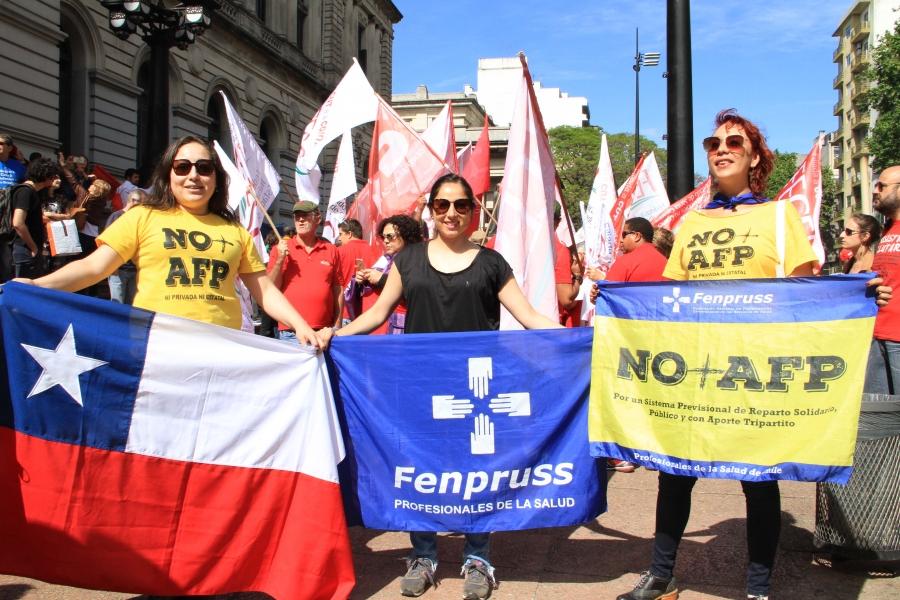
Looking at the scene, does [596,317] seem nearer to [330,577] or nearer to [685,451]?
[685,451]

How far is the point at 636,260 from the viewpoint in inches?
223

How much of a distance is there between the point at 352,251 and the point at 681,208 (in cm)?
349

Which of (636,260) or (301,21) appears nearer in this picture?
(636,260)

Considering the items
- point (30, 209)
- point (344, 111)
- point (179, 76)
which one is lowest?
point (30, 209)

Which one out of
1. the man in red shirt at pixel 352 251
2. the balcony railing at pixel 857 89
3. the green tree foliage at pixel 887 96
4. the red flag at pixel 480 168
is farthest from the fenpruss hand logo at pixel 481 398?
the balcony railing at pixel 857 89

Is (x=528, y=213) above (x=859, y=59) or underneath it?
underneath

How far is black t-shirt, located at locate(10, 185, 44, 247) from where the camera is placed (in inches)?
306

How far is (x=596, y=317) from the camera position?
11.3ft

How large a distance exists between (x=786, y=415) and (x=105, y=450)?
2.85 meters

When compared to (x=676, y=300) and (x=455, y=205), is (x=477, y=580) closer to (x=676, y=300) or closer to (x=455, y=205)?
(x=676, y=300)

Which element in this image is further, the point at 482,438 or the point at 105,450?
the point at 482,438

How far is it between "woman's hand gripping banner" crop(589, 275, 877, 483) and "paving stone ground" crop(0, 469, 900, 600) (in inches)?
27.1

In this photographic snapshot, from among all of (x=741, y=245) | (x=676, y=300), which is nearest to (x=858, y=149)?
(x=741, y=245)

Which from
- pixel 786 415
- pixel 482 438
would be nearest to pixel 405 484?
pixel 482 438
